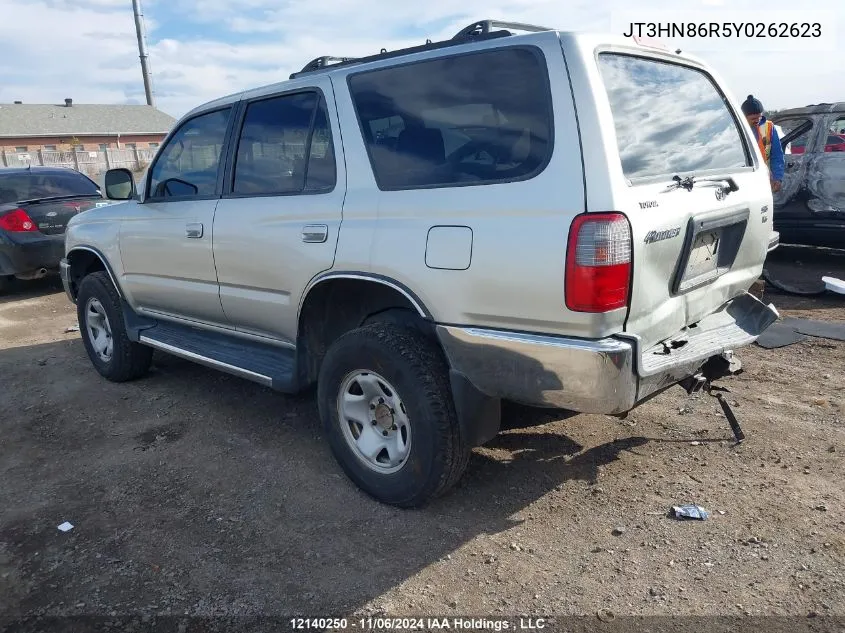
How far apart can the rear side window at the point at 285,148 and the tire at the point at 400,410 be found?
871 millimetres

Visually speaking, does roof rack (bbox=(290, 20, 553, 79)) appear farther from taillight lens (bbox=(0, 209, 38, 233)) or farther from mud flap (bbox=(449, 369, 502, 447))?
taillight lens (bbox=(0, 209, 38, 233))

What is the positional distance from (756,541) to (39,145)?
52203mm

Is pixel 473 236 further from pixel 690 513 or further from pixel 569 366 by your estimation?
pixel 690 513

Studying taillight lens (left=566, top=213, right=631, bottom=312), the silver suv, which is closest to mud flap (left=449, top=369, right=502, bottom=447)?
the silver suv

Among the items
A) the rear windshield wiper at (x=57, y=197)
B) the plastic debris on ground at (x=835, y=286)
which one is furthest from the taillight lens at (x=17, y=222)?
the plastic debris on ground at (x=835, y=286)

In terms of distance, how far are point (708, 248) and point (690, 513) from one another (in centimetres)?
122

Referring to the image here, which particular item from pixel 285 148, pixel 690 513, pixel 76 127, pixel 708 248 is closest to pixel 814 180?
pixel 708 248

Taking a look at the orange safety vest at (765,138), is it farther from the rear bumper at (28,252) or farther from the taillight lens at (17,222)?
the taillight lens at (17,222)

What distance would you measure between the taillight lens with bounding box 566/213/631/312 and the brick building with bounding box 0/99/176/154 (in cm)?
4648

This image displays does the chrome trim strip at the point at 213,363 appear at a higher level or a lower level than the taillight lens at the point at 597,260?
lower

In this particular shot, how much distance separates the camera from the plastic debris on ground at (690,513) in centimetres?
305

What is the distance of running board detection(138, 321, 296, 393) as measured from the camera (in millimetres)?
3650

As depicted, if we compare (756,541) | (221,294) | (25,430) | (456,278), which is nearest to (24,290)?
(25,430)

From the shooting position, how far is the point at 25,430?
4484mm
